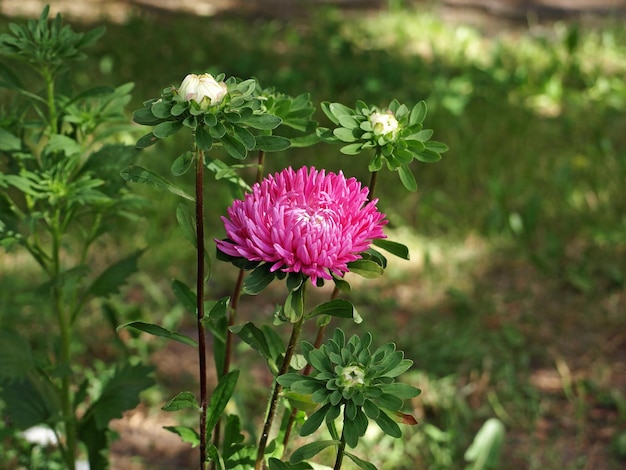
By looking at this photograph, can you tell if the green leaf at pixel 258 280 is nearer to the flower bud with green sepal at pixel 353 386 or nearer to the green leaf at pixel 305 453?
the flower bud with green sepal at pixel 353 386

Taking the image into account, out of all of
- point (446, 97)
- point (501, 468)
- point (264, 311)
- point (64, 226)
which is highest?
point (446, 97)

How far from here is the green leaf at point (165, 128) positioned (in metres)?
1.10

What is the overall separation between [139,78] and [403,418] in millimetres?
3113

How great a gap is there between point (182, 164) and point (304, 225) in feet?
0.59

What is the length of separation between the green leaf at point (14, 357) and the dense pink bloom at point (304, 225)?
0.75 meters

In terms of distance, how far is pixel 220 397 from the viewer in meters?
1.42

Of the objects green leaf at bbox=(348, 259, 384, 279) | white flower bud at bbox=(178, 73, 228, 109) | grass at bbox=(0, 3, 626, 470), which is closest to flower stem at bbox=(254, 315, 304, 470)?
green leaf at bbox=(348, 259, 384, 279)

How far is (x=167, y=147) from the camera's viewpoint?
351 centimetres

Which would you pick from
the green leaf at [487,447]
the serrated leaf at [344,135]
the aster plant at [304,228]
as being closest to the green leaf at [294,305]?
the aster plant at [304,228]

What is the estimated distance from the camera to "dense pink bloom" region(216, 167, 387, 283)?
1.16 metres

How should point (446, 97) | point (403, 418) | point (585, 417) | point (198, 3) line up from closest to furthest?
point (403, 418)
point (585, 417)
point (446, 97)
point (198, 3)

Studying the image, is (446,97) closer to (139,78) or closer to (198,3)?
(139,78)

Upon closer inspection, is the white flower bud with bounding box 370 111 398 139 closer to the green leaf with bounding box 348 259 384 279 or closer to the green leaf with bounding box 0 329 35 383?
the green leaf with bounding box 348 259 384 279

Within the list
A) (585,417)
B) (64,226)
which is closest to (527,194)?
(585,417)
